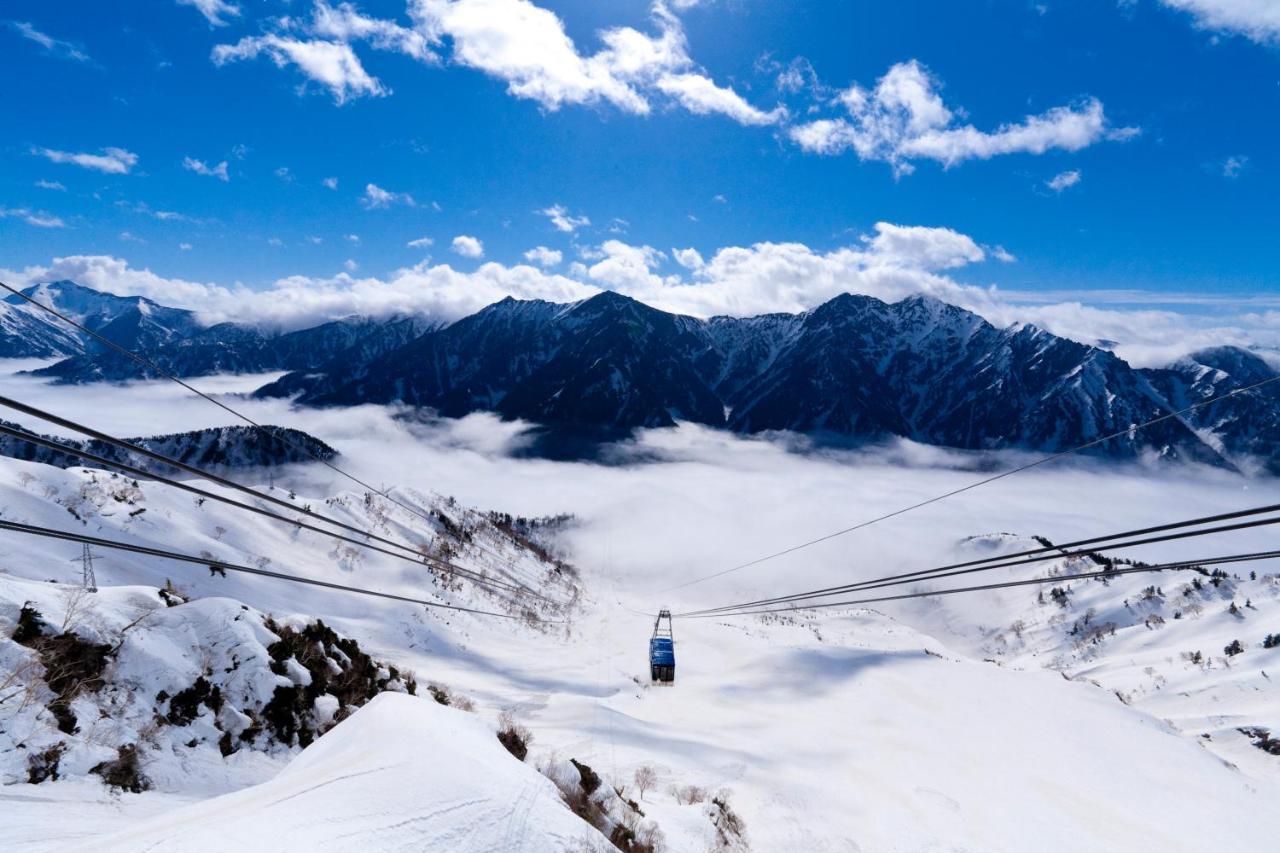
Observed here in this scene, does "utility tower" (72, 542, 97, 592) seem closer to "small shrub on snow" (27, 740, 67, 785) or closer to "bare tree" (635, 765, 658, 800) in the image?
"small shrub on snow" (27, 740, 67, 785)

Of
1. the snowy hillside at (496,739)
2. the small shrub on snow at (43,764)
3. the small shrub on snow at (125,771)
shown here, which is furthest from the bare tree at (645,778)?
the small shrub on snow at (43,764)

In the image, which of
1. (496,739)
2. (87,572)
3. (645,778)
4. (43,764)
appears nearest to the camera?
(43,764)

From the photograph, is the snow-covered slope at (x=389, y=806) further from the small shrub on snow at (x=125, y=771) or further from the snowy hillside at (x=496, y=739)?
the small shrub on snow at (x=125, y=771)

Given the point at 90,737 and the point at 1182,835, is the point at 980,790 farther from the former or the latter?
the point at 90,737

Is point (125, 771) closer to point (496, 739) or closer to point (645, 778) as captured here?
point (496, 739)

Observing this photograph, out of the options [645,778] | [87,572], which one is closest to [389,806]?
[645,778]

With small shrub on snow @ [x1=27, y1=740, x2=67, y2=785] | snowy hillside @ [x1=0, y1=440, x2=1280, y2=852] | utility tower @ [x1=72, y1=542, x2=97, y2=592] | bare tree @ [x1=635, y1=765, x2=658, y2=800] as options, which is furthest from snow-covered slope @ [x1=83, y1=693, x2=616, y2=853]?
bare tree @ [x1=635, y1=765, x2=658, y2=800]

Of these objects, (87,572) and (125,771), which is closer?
(125,771)

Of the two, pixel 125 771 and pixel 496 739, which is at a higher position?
pixel 496 739

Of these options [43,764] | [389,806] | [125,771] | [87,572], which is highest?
[389,806]

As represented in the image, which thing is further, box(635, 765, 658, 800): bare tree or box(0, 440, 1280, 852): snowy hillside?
box(635, 765, 658, 800): bare tree
